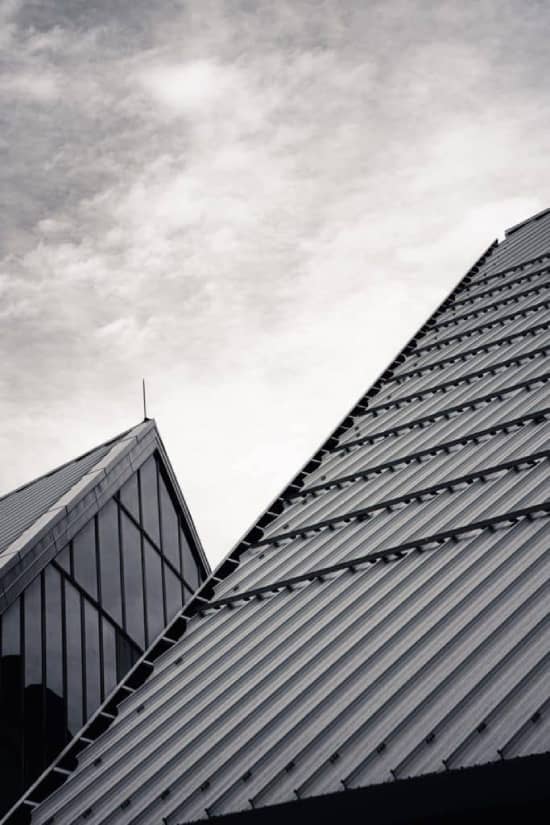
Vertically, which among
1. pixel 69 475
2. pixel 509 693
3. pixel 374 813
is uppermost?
pixel 69 475

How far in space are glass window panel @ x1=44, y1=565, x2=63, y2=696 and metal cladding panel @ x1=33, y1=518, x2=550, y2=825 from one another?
20.4 ft

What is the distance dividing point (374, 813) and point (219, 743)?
2725mm

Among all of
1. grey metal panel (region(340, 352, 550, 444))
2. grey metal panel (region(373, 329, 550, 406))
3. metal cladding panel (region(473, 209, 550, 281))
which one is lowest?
grey metal panel (region(340, 352, 550, 444))

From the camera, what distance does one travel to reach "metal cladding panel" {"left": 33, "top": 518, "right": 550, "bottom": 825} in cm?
889

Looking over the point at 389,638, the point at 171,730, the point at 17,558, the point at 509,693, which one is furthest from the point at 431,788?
the point at 17,558

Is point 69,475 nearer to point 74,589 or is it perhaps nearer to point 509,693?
point 74,589

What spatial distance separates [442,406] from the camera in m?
19.1

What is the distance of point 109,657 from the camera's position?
22156mm

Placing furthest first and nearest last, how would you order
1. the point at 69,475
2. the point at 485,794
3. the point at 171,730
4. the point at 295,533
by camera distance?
the point at 69,475 < the point at 295,533 < the point at 171,730 < the point at 485,794

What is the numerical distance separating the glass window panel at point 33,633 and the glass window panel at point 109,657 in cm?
272

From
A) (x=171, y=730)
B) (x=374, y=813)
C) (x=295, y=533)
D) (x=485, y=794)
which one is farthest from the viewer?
(x=295, y=533)

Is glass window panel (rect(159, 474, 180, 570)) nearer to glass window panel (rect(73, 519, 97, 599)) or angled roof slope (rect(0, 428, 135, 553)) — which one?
angled roof slope (rect(0, 428, 135, 553))

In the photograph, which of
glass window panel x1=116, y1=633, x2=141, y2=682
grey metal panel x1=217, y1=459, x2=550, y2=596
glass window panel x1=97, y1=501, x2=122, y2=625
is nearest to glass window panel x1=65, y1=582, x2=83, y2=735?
glass window panel x1=97, y1=501, x2=122, y2=625

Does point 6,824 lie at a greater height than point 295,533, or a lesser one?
lesser
